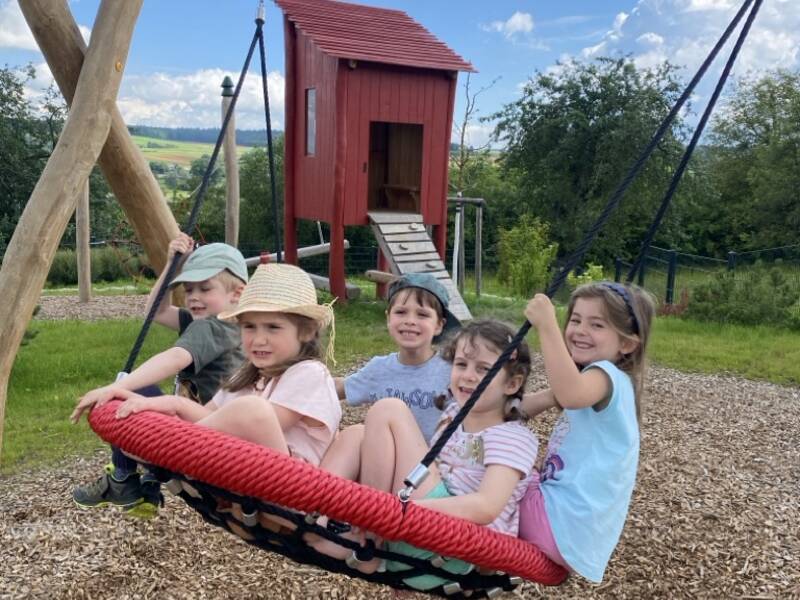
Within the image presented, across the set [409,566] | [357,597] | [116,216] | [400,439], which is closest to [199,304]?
[400,439]

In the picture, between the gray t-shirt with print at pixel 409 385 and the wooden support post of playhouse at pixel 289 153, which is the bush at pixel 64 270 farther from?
the gray t-shirt with print at pixel 409 385

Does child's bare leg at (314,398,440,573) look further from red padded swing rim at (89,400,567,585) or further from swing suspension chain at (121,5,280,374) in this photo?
swing suspension chain at (121,5,280,374)

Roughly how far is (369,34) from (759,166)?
17.9 m

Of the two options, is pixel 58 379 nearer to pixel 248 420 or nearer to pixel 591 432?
pixel 248 420

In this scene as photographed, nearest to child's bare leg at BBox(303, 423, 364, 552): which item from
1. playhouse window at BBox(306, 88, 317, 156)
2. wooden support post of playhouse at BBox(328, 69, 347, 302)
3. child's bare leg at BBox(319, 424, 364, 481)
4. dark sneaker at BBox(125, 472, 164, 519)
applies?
child's bare leg at BBox(319, 424, 364, 481)

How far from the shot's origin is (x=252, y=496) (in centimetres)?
162

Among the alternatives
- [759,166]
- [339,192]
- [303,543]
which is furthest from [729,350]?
[759,166]

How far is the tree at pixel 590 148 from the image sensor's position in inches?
786

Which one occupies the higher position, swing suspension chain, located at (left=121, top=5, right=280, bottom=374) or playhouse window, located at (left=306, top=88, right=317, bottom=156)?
playhouse window, located at (left=306, top=88, right=317, bottom=156)

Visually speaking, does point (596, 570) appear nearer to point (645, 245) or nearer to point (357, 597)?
point (645, 245)

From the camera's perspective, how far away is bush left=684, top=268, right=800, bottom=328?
355 inches

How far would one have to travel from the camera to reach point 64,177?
358 centimetres

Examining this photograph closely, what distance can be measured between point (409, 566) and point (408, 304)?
82 centimetres

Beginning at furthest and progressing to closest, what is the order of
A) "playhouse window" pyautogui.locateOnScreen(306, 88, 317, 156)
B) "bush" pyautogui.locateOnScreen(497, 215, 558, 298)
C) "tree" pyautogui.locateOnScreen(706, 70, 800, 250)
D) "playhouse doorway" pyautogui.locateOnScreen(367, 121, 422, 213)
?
"tree" pyautogui.locateOnScreen(706, 70, 800, 250) < "bush" pyautogui.locateOnScreen(497, 215, 558, 298) < "playhouse doorway" pyautogui.locateOnScreen(367, 121, 422, 213) < "playhouse window" pyautogui.locateOnScreen(306, 88, 317, 156)
